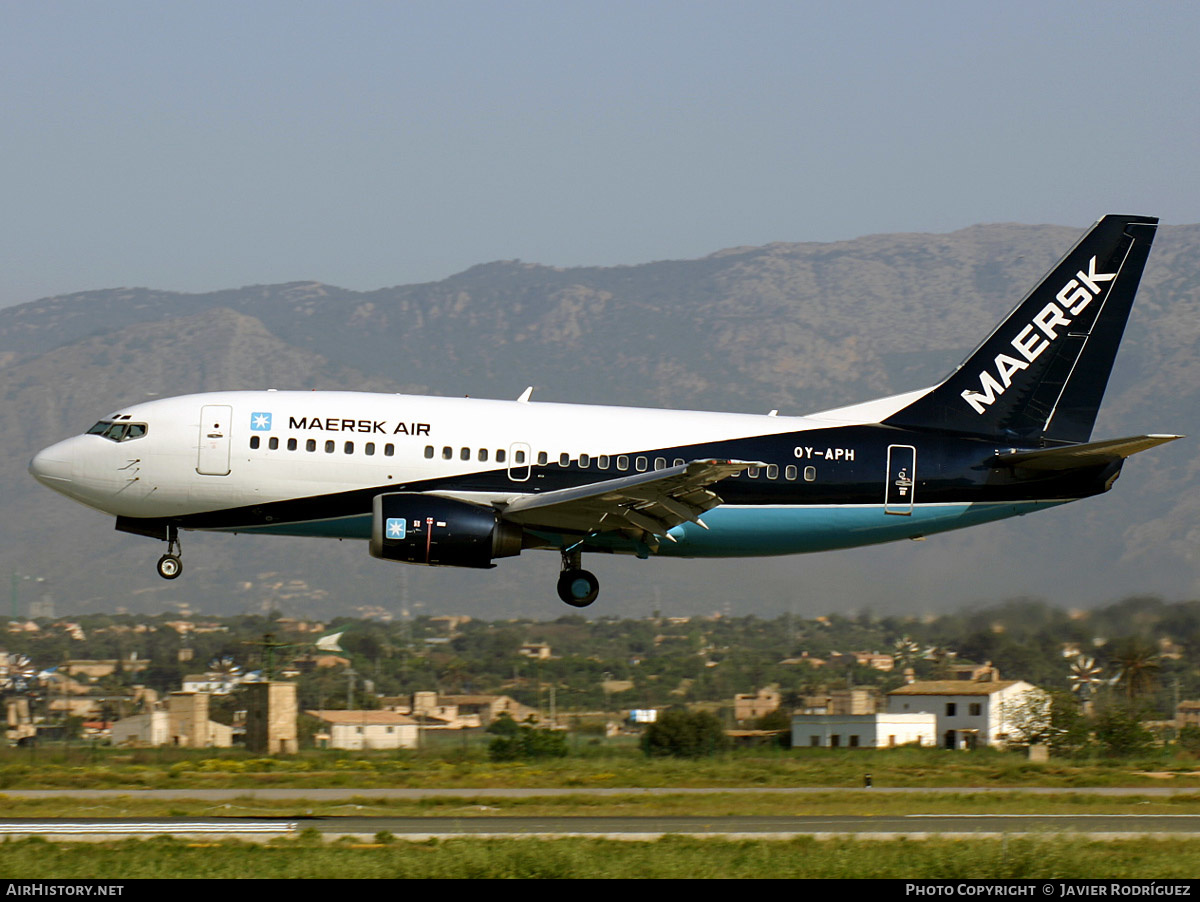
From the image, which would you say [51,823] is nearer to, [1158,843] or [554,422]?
[554,422]

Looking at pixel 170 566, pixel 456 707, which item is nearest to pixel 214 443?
pixel 170 566

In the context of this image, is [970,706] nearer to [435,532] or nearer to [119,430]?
[435,532]

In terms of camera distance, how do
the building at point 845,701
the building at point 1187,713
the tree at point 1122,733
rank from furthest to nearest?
the building at point 845,701 → the building at point 1187,713 → the tree at point 1122,733

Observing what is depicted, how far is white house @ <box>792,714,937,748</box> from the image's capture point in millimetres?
61906

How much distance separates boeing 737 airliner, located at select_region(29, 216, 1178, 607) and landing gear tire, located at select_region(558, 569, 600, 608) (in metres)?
0.05

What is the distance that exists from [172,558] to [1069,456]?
21857 mm

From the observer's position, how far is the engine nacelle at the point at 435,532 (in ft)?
111

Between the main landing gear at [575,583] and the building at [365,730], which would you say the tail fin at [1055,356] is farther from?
the building at [365,730]

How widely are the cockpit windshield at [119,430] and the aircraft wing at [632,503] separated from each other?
8958 millimetres

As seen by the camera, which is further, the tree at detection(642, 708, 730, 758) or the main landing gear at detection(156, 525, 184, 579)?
the tree at detection(642, 708, 730, 758)

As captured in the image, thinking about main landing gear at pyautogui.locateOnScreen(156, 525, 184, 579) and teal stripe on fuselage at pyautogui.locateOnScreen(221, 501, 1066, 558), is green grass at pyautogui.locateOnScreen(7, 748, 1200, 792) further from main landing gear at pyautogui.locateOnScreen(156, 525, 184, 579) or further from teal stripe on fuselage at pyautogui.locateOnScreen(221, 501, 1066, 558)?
teal stripe on fuselage at pyautogui.locateOnScreen(221, 501, 1066, 558)

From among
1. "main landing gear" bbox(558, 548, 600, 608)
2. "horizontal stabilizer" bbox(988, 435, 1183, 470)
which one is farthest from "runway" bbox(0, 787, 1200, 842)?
"horizontal stabilizer" bbox(988, 435, 1183, 470)

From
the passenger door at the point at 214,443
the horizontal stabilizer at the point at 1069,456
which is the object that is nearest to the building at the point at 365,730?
the passenger door at the point at 214,443
